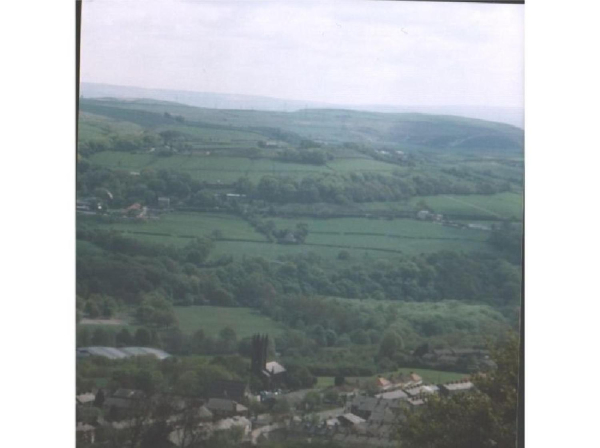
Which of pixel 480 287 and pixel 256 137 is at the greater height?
pixel 256 137

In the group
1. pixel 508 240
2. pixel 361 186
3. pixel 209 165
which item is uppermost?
pixel 209 165

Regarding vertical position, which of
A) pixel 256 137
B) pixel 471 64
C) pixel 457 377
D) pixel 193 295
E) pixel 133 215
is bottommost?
pixel 457 377

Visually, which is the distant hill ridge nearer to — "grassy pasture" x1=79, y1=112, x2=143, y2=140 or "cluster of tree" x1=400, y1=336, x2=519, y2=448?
"grassy pasture" x1=79, y1=112, x2=143, y2=140

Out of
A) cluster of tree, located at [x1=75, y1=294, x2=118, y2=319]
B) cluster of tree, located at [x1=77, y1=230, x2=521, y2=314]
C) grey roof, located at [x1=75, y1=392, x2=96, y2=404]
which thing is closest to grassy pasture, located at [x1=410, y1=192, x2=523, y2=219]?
cluster of tree, located at [x1=77, y1=230, x2=521, y2=314]

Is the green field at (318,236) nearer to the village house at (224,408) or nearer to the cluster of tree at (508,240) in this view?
the cluster of tree at (508,240)

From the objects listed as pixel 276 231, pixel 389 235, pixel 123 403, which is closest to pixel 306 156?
pixel 276 231

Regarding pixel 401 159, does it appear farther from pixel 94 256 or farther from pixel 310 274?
pixel 94 256

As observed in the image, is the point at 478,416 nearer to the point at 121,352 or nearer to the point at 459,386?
the point at 459,386
